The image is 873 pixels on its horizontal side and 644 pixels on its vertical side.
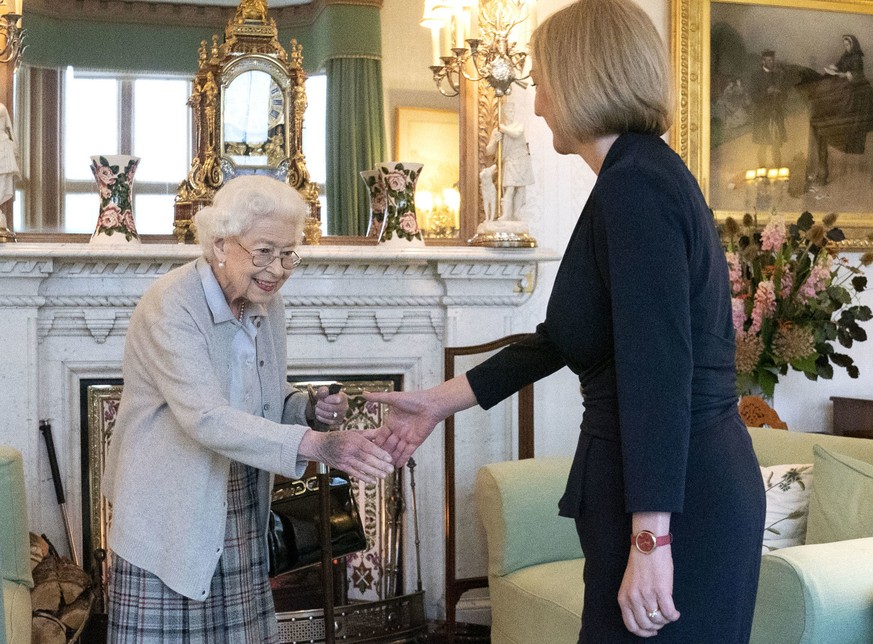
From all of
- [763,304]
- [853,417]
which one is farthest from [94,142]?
[853,417]

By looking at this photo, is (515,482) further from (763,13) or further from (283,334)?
(763,13)

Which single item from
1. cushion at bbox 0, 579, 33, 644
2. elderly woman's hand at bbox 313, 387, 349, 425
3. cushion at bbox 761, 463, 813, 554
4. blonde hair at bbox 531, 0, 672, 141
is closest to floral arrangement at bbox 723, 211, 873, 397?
cushion at bbox 761, 463, 813, 554

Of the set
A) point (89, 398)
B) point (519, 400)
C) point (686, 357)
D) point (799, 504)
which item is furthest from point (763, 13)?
point (686, 357)

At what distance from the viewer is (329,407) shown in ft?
7.79

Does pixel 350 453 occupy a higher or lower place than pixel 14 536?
higher

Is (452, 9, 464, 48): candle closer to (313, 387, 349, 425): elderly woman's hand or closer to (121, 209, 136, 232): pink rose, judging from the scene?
(121, 209, 136, 232): pink rose

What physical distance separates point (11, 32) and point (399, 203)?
1.46 metres

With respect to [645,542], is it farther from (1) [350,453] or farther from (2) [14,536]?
(2) [14,536]

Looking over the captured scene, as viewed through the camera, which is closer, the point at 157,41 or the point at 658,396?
the point at 658,396

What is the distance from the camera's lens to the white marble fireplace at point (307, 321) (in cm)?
371

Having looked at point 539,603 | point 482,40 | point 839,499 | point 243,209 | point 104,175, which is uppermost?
point 482,40

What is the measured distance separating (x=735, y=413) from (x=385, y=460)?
725mm

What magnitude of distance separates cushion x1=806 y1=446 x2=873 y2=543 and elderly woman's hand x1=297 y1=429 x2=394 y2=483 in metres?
1.37

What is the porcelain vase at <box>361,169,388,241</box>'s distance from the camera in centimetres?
397
